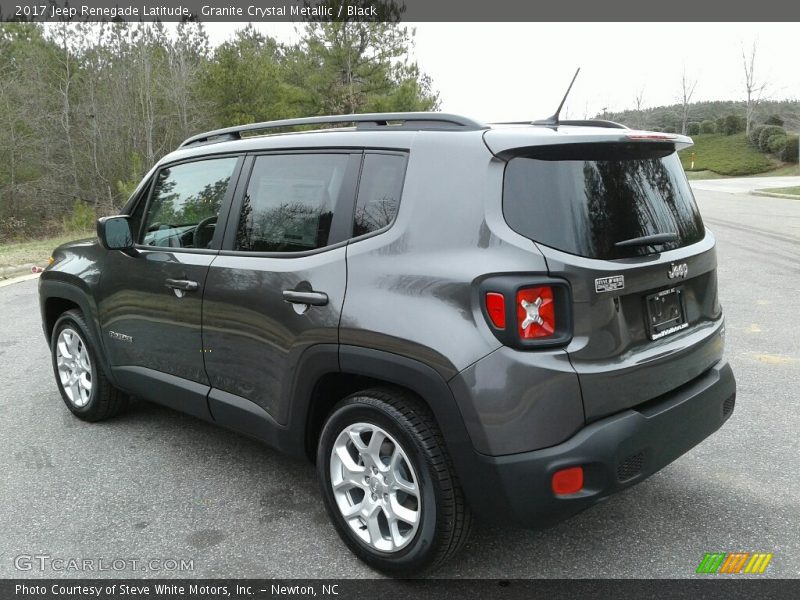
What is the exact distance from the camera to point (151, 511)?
339 centimetres

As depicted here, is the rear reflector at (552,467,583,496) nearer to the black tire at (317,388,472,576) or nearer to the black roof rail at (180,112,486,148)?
the black tire at (317,388,472,576)

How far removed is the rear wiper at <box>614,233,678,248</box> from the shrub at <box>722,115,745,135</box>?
190 ft

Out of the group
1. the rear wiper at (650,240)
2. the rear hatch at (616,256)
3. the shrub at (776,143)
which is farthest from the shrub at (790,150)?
the rear wiper at (650,240)

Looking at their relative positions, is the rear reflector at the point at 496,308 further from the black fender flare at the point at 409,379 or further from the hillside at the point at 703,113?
the hillside at the point at 703,113

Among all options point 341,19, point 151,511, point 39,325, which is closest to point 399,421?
point 151,511

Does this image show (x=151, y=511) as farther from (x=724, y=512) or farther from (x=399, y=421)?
(x=724, y=512)

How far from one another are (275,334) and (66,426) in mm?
2322

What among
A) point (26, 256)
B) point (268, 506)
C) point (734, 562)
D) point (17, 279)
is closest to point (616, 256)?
point (734, 562)

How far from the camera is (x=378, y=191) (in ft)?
9.41

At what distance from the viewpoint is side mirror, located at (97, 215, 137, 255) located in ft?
12.8

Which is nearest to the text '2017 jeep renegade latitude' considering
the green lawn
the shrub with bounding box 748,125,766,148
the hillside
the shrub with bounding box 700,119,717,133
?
the green lawn

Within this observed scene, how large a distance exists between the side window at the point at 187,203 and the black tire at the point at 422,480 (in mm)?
1414

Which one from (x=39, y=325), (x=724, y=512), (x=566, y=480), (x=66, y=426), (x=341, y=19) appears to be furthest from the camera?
(x=341, y=19)

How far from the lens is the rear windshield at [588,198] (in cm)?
252
